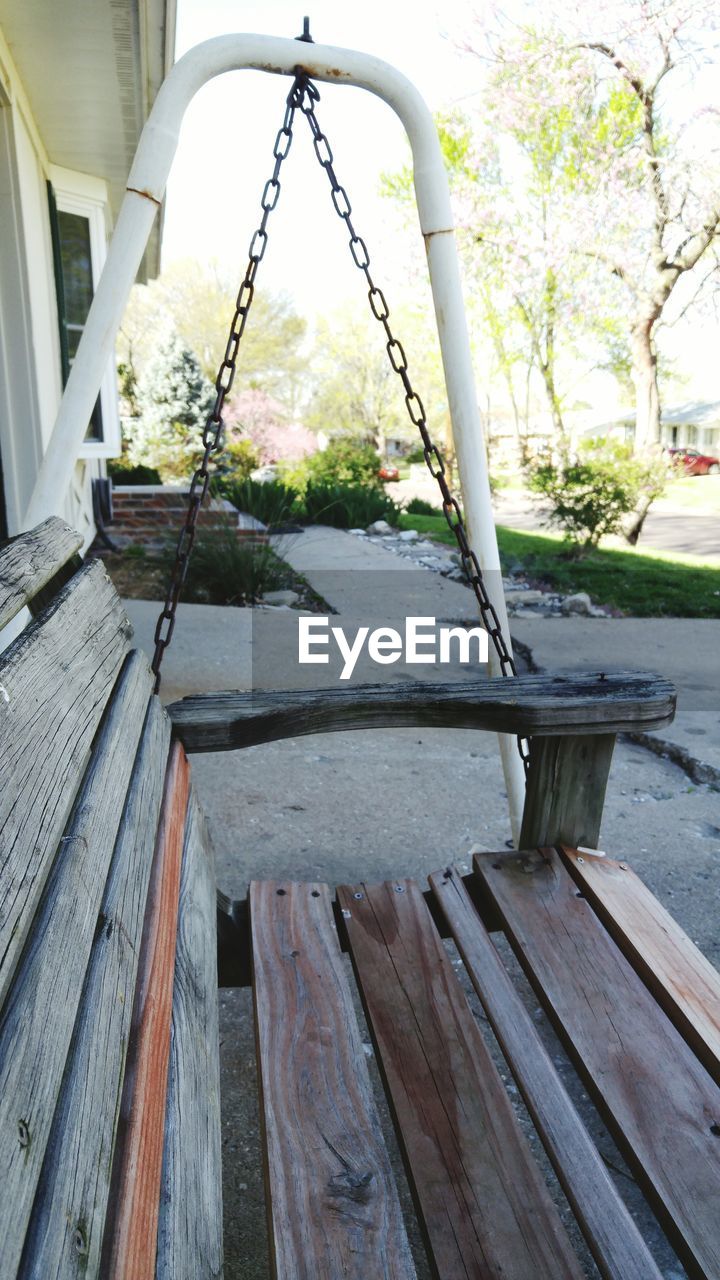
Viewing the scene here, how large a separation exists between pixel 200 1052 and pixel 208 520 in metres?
7.70

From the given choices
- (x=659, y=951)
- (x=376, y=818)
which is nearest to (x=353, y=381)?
(x=376, y=818)

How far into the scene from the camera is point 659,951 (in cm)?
167

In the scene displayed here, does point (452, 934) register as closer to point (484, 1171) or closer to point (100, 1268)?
point (484, 1171)

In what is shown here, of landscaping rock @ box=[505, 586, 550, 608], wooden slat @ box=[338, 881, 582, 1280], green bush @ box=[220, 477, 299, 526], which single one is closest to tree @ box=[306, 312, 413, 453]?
green bush @ box=[220, 477, 299, 526]

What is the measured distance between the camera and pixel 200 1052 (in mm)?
1267

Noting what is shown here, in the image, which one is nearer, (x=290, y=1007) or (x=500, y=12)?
(x=290, y=1007)

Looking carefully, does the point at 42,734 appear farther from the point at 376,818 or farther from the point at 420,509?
the point at 420,509

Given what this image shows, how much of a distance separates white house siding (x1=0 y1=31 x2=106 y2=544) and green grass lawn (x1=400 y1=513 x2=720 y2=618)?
14.9ft

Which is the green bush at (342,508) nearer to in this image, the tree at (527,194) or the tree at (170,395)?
the tree at (527,194)

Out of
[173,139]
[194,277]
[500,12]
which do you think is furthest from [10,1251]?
[194,277]

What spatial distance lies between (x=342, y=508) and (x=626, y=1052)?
11.8 metres

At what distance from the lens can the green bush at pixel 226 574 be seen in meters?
6.93

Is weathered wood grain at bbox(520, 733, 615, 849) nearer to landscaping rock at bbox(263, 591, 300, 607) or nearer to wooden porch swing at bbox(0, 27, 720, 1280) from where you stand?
wooden porch swing at bbox(0, 27, 720, 1280)

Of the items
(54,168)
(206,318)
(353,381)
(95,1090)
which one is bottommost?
(353,381)
